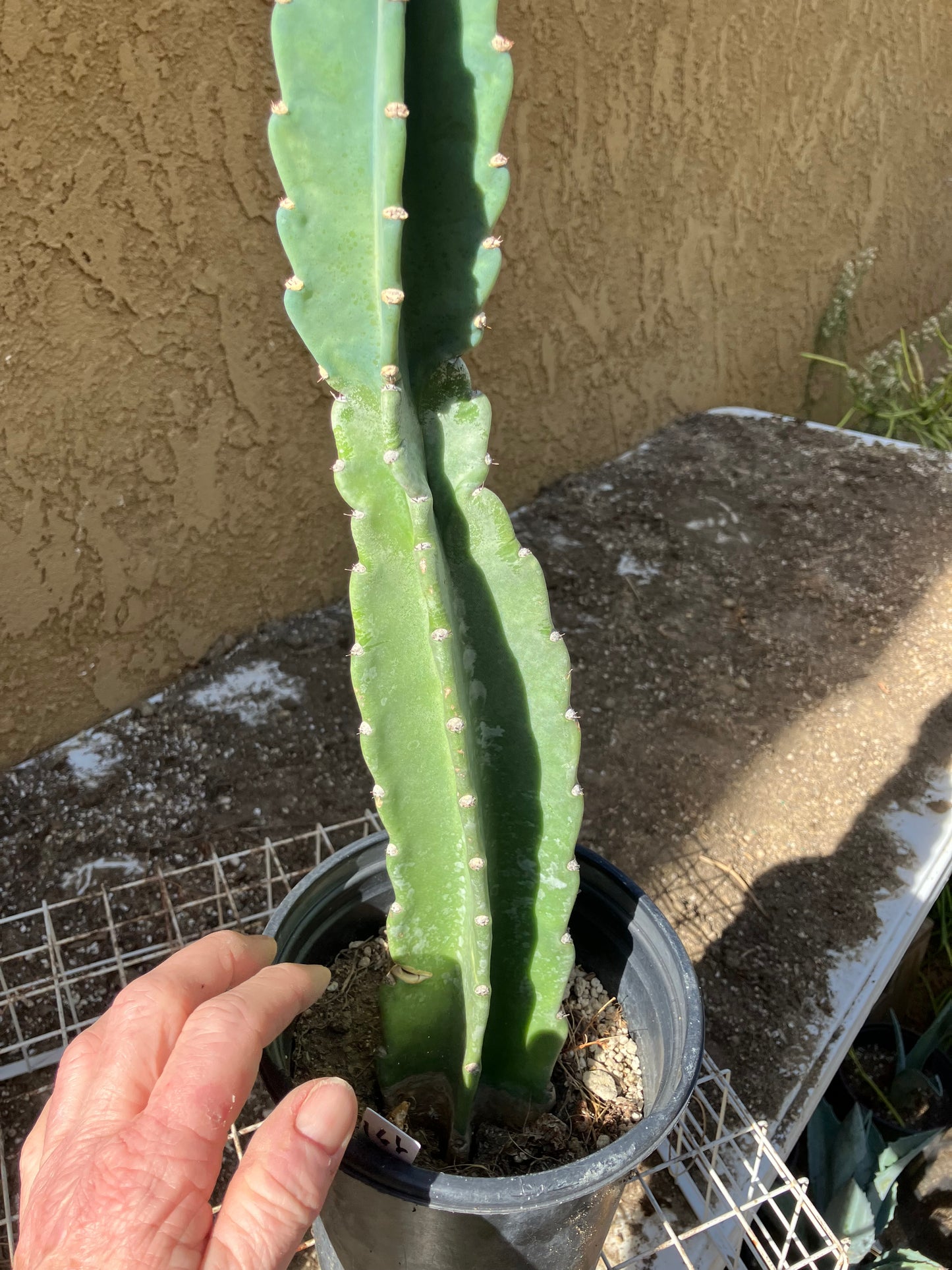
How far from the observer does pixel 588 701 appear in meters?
1.94

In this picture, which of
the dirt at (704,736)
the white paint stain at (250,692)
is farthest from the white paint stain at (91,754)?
the white paint stain at (250,692)

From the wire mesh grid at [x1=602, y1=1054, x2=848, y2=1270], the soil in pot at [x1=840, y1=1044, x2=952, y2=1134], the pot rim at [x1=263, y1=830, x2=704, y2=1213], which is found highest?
the pot rim at [x1=263, y1=830, x2=704, y2=1213]

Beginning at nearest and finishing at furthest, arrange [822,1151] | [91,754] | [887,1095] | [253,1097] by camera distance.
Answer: [253,1097] → [822,1151] → [887,1095] → [91,754]

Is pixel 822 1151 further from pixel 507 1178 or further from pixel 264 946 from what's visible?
pixel 264 946

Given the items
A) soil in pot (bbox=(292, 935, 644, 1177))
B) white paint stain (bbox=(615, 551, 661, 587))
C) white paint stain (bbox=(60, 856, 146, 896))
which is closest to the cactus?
soil in pot (bbox=(292, 935, 644, 1177))

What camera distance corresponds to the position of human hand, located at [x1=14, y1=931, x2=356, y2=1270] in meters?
0.51

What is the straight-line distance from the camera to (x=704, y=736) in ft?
6.18

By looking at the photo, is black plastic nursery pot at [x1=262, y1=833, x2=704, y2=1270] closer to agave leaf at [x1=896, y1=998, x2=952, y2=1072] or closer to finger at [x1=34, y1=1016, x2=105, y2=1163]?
finger at [x1=34, y1=1016, x2=105, y2=1163]

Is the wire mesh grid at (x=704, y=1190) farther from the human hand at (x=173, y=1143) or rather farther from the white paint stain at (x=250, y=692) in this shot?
the white paint stain at (x=250, y=692)

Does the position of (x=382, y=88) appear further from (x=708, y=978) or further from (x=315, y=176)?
(x=708, y=978)

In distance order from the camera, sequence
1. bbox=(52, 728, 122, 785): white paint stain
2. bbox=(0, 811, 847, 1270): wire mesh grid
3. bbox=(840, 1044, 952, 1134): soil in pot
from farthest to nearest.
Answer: bbox=(52, 728, 122, 785): white paint stain → bbox=(840, 1044, 952, 1134): soil in pot → bbox=(0, 811, 847, 1270): wire mesh grid

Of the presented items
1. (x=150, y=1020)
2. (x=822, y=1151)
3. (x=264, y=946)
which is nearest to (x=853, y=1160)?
(x=822, y=1151)

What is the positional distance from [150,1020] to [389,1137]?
9.1 inches

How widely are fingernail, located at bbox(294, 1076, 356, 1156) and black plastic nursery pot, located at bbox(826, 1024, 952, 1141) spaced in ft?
3.76
